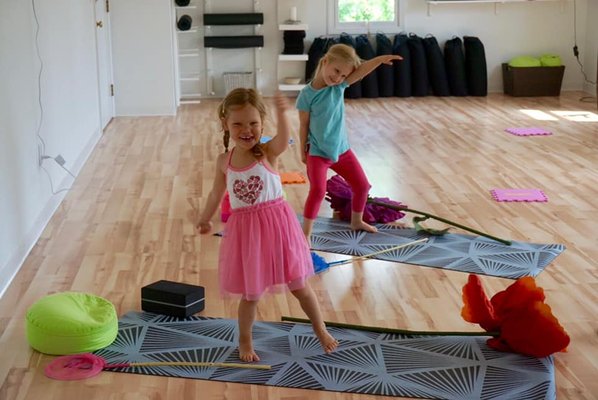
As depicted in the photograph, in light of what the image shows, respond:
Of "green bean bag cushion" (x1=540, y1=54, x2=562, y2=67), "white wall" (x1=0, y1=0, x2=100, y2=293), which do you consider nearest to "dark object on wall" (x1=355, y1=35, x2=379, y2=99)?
"green bean bag cushion" (x1=540, y1=54, x2=562, y2=67)

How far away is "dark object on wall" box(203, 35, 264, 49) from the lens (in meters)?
8.67

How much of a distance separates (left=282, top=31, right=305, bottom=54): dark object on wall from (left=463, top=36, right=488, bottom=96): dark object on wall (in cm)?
171

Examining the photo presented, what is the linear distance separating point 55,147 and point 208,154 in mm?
1527

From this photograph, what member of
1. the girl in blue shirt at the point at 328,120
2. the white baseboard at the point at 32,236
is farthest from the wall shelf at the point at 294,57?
the girl in blue shirt at the point at 328,120

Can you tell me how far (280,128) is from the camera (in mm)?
2734

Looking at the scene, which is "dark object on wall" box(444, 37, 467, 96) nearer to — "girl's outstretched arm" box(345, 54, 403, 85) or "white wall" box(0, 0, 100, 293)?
"white wall" box(0, 0, 100, 293)

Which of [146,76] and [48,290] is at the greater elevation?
[146,76]

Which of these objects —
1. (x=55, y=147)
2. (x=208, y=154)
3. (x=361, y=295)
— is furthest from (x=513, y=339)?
(x=208, y=154)

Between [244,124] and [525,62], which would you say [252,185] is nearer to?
[244,124]

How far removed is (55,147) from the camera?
16.2 feet

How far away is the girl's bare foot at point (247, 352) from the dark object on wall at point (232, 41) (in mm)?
6080

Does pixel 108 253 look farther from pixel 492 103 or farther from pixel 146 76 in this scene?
pixel 492 103

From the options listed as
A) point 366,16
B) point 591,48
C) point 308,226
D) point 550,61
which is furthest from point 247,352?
point 591,48

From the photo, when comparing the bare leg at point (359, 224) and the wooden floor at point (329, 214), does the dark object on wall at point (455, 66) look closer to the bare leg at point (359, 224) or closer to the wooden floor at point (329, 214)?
the wooden floor at point (329, 214)
